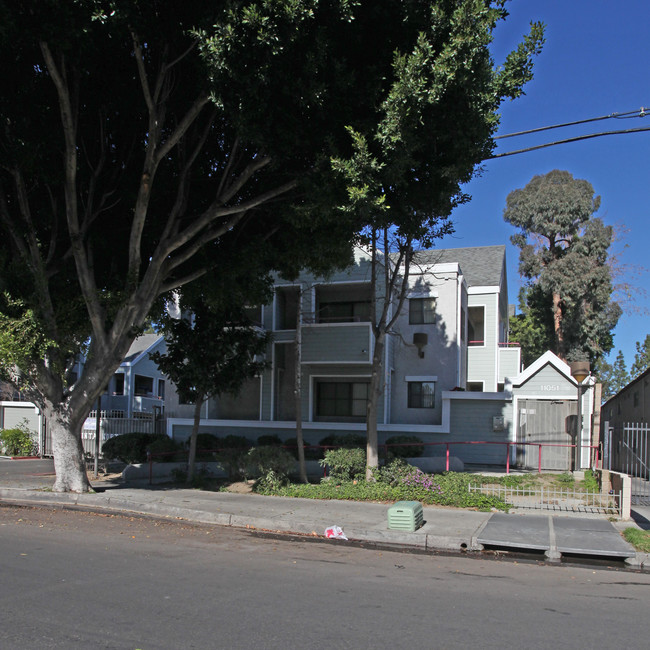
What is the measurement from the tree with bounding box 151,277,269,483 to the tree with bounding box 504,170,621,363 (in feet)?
69.5

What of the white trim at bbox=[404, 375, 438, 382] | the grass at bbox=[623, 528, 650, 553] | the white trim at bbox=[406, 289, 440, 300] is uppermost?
the white trim at bbox=[406, 289, 440, 300]

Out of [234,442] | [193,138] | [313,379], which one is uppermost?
[193,138]

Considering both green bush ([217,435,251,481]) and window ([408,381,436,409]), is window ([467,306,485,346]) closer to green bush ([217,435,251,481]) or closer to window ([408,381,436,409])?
window ([408,381,436,409])

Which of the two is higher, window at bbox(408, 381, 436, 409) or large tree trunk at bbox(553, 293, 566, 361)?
large tree trunk at bbox(553, 293, 566, 361)

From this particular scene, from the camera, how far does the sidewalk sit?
31.6 feet

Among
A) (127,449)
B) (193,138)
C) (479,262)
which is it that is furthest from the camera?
(479,262)

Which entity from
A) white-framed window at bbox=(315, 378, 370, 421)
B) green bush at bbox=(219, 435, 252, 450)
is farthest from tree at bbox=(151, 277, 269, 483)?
white-framed window at bbox=(315, 378, 370, 421)

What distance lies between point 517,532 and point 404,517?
1.91 m

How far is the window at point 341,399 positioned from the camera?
23422 mm

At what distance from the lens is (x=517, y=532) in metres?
10.3

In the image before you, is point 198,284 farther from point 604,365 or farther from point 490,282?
point 604,365

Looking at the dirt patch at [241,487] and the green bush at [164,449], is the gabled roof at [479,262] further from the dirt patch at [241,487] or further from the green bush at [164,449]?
the dirt patch at [241,487]

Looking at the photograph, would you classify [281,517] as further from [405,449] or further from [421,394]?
[421,394]

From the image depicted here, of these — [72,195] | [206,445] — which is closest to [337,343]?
[206,445]
